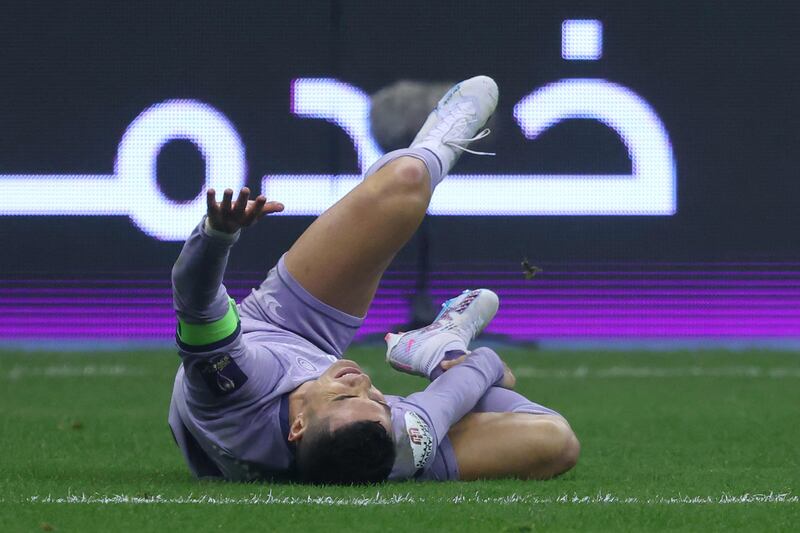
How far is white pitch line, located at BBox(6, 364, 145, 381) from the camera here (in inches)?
290

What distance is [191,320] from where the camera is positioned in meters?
3.41

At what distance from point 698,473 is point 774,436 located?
3.34 feet

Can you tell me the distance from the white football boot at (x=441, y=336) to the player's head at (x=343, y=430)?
0.61 metres

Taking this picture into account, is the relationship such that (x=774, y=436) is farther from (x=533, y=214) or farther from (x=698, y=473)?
(x=533, y=214)

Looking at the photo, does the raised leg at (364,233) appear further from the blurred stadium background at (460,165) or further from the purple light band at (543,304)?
the purple light band at (543,304)

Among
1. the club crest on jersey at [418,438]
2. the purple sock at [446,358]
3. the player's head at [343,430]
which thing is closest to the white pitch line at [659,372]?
the purple sock at [446,358]

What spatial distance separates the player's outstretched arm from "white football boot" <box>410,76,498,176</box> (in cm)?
119

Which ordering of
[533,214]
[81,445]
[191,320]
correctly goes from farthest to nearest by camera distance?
[533,214], [81,445], [191,320]

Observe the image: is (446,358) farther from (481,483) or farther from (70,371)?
(70,371)

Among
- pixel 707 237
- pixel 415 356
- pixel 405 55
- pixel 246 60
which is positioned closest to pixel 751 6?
pixel 707 237

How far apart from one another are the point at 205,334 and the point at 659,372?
14.9 feet

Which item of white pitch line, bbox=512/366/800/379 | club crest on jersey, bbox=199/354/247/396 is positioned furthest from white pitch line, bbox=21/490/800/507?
white pitch line, bbox=512/366/800/379

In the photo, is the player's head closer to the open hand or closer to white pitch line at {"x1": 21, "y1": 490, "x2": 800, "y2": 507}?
white pitch line at {"x1": 21, "y1": 490, "x2": 800, "y2": 507}

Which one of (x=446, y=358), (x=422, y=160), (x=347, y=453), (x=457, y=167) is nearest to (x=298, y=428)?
(x=347, y=453)
